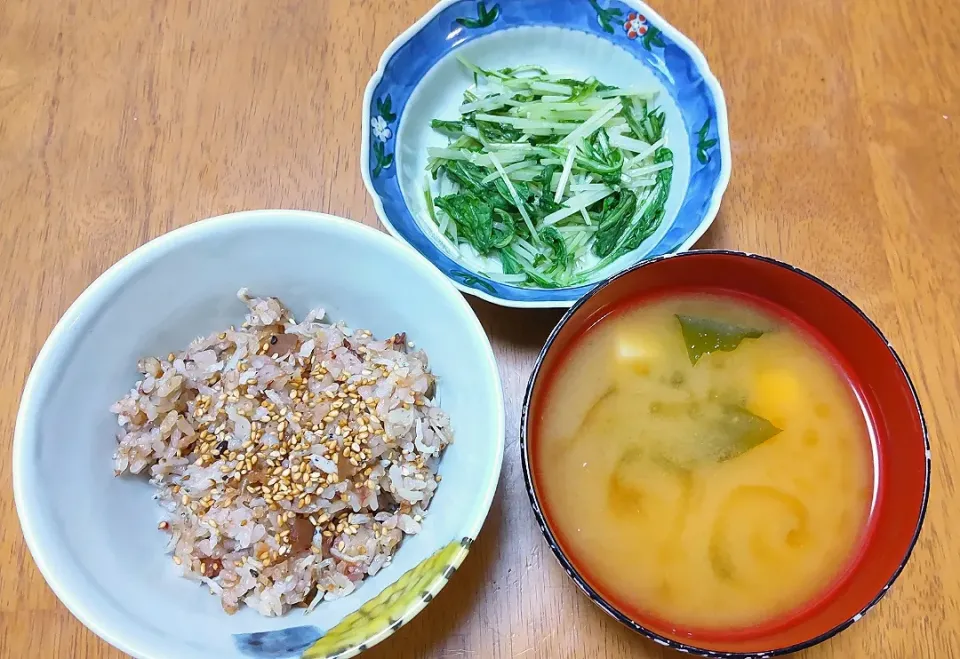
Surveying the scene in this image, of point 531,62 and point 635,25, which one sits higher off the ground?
point 635,25

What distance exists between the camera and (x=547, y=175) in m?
1.68

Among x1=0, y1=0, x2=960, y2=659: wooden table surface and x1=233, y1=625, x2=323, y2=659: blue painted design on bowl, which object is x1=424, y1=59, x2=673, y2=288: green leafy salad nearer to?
x1=0, y1=0, x2=960, y2=659: wooden table surface

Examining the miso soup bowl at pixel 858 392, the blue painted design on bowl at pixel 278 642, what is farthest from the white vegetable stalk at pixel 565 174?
the blue painted design on bowl at pixel 278 642

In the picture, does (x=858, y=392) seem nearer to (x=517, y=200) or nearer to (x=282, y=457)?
(x=517, y=200)

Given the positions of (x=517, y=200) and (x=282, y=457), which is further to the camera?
(x=517, y=200)

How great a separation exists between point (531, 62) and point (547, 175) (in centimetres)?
32

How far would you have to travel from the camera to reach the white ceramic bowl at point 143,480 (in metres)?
1.12

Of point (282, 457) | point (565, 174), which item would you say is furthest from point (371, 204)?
point (282, 457)

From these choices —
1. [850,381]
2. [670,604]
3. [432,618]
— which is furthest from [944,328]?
[432,618]

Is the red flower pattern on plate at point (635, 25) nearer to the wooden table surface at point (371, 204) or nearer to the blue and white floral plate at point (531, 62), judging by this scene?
the blue and white floral plate at point (531, 62)

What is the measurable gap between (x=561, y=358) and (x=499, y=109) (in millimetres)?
753

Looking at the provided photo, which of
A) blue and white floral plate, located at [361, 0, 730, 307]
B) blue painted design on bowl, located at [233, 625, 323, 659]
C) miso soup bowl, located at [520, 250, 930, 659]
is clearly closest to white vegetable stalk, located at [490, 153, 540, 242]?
blue and white floral plate, located at [361, 0, 730, 307]

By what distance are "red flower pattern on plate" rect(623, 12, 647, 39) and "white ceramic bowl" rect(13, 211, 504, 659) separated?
0.84 m

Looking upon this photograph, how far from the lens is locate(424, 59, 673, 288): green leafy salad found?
1629 millimetres
